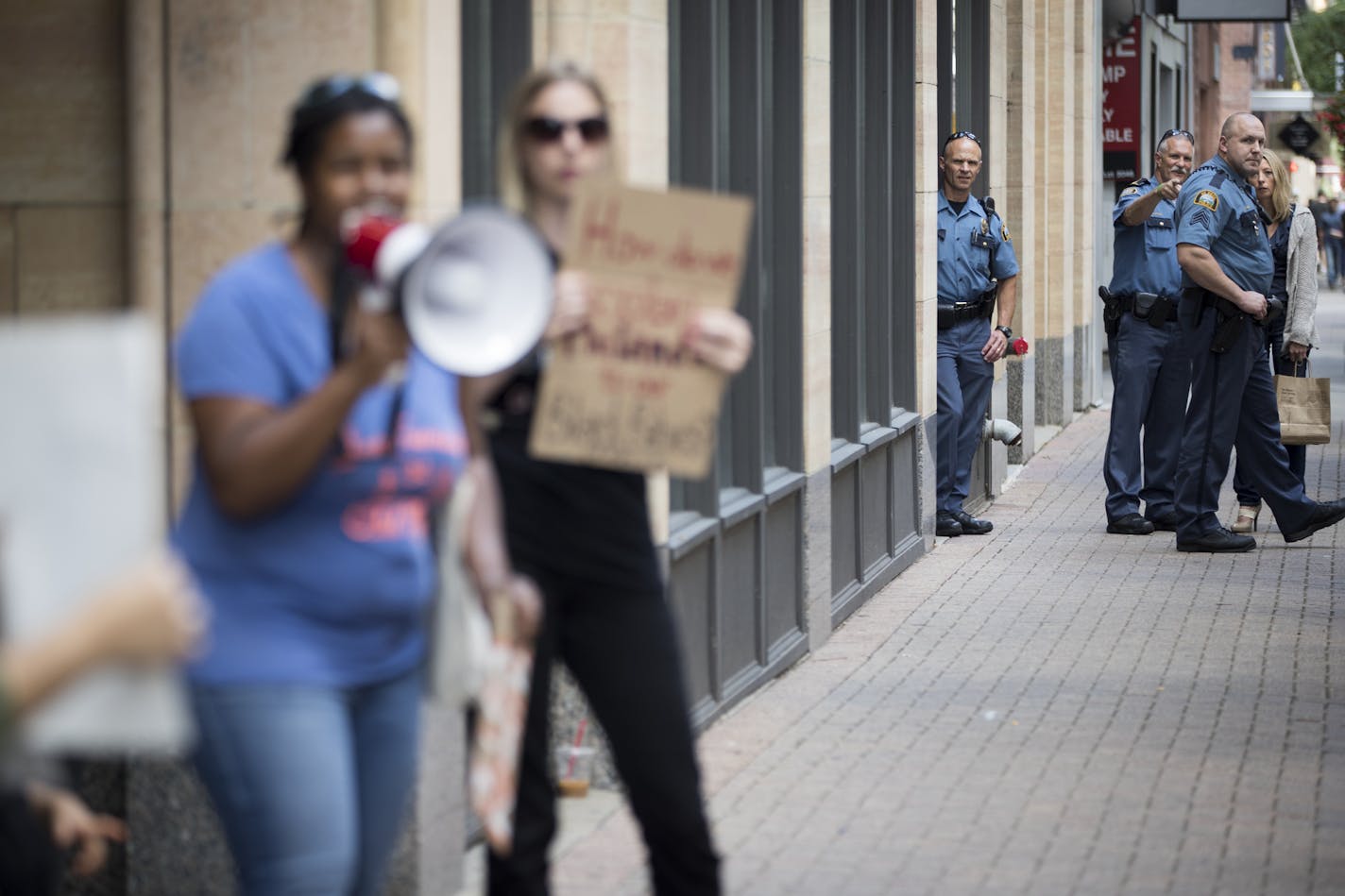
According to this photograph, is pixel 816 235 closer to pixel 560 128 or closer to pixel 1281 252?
pixel 1281 252

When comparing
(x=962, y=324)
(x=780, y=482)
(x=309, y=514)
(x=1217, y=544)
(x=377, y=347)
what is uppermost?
(x=962, y=324)

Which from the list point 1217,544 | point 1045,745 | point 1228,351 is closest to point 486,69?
point 1045,745

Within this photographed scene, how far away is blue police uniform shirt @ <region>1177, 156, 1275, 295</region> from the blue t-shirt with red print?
29.3 feet

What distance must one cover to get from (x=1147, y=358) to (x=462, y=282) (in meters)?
9.66

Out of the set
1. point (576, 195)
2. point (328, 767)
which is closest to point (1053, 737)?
point (576, 195)

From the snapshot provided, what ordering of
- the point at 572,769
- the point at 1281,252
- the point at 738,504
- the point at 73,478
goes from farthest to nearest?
the point at 1281,252 < the point at 738,504 < the point at 572,769 < the point at 73,478

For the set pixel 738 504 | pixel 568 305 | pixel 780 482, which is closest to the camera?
pixel 568 305

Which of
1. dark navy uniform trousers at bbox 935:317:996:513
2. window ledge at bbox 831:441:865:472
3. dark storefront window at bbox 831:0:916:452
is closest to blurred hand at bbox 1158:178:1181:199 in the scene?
dark navy uniform trousers at bbox 935:317:996:513

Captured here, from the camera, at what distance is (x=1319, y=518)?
39.5 ft

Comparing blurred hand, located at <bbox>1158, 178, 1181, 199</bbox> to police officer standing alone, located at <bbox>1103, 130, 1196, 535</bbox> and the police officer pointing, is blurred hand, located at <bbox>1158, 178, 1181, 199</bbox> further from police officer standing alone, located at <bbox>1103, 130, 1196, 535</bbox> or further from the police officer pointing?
the police officer pointing

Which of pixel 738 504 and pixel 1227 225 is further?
→ pixel 1227 225

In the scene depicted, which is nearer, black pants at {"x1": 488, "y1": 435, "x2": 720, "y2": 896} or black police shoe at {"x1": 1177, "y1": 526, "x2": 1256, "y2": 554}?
black pants at {"x1": 488, "y1": 435, "x2": 720, "y2": 896}

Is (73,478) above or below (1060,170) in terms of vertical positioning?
below

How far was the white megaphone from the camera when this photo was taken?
A: 3225 mm
